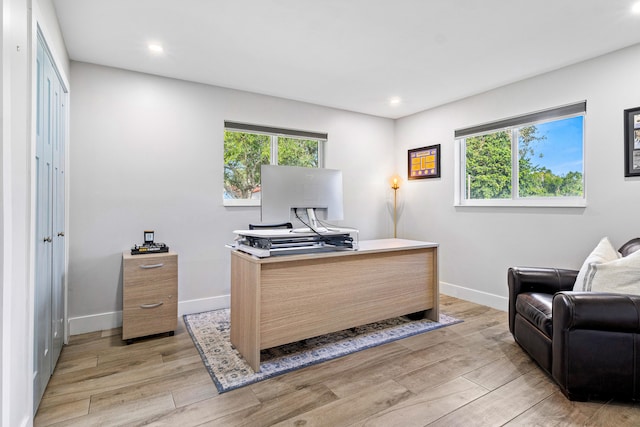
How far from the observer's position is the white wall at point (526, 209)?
108 inches

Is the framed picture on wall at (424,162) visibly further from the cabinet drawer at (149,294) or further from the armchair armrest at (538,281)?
the cabinet drawer at (149,294)

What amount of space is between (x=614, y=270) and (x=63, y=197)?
3952 mm

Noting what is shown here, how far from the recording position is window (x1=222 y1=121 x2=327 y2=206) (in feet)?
12.3

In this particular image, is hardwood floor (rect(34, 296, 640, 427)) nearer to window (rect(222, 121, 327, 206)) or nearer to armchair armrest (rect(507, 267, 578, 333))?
armchair armrest (rect(507, 267, 578, 333))

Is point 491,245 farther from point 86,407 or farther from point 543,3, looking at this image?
point 86,407

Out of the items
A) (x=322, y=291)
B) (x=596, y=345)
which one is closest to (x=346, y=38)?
(x=322, y=291)

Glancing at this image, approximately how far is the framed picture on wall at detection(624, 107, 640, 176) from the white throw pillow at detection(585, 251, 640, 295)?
100cm

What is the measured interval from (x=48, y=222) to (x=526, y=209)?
158 inches

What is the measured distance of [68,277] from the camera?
2906 millimetres

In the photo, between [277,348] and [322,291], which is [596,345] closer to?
[322,291]

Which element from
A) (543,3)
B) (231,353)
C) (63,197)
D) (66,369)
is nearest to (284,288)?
(231,353)

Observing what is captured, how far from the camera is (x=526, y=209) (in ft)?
11.1

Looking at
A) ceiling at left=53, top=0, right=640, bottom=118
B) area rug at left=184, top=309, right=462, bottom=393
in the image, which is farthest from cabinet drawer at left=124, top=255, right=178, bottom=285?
ceiling at left=53, top=0, right=640, bottom=118

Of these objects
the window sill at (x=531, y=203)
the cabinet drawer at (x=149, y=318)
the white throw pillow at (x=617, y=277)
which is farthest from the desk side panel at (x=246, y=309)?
the window sill at (x=531, y=203)
